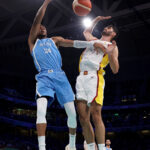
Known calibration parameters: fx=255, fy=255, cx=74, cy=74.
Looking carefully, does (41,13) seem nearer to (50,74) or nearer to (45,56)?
(45,56)

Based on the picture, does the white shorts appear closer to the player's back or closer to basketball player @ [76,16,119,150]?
basketball player @ [76,16,119,150]

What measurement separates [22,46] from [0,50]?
2.36 m

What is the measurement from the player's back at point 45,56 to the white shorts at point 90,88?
1.87 feet

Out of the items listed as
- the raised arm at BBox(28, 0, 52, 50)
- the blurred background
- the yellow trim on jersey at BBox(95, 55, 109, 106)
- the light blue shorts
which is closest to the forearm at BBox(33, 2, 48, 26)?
the raised arm at BBox(28, 0, 52, 50)

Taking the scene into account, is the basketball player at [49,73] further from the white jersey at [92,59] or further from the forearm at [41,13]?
the white jersey at [92,59]

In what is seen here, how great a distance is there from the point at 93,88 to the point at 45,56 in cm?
104

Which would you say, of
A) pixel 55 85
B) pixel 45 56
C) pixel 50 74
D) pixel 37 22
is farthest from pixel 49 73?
pixel 37 22

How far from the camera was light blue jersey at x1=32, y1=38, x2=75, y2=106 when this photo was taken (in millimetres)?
4238

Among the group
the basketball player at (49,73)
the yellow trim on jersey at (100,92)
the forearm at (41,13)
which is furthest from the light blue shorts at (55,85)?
the forearm at (41,13)

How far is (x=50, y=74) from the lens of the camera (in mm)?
4371

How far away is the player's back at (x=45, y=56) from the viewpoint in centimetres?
451

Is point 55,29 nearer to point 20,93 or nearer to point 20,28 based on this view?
point 20,28

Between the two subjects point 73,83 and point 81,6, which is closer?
point 81,6

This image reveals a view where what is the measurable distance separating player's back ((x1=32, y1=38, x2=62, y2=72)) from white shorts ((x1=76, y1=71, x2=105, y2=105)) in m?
0.57
